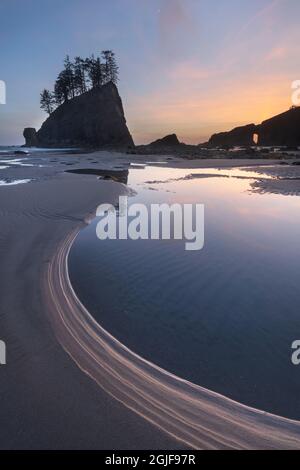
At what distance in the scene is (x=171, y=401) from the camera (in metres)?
2.84

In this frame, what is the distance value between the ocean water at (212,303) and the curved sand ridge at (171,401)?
0.46ft

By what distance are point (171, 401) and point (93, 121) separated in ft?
315

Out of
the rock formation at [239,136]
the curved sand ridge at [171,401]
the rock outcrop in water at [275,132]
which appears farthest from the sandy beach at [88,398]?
the rock formation at [239,136]

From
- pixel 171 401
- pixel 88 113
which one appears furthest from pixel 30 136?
pixel 171 401

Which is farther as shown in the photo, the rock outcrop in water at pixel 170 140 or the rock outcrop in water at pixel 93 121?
the rock outcrop in water at pixel 170 140

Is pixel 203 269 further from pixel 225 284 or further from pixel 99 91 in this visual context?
pixel 99 91

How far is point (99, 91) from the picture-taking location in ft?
305

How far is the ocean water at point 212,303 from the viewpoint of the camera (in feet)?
10.5

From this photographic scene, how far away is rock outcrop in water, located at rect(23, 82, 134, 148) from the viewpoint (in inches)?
3494

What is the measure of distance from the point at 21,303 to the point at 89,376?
1883 millimetres

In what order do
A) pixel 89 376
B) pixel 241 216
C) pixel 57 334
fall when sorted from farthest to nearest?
pixel 241 216 → pixel 57 334 → pixel 89 376

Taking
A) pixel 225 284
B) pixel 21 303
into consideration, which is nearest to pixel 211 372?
pixel 225 284

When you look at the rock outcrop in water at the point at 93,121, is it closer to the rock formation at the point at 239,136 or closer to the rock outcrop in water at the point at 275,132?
the rock outcrop in water at the point at 275,132
